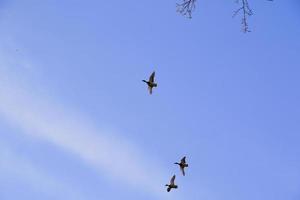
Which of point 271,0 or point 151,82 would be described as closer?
point 271,0

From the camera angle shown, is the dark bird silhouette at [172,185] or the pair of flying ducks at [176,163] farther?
the dark bird silhouette at [172,185]

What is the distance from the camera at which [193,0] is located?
1177 centimetres

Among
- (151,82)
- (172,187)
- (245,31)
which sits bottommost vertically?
(245,31)

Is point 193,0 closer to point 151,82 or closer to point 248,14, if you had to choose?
point 248,14

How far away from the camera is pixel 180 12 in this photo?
11.7 metres

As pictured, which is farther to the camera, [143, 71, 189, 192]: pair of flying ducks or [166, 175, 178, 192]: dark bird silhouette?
[166, 175, 178, 192]: dark bird silhouette

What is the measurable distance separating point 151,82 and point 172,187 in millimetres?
7505

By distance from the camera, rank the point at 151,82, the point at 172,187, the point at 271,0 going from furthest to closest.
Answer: the point at 172,187 < the point at 151,82 < the point at 271,0

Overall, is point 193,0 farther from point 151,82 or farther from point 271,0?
point 151,82

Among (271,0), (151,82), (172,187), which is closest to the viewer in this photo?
(271,0)

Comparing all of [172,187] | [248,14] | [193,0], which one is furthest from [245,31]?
[172,187]

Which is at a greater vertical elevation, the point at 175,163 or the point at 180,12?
the point at 175,163

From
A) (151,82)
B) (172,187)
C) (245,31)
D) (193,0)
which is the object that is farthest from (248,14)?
(172,187)

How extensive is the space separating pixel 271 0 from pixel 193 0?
1.69 m
